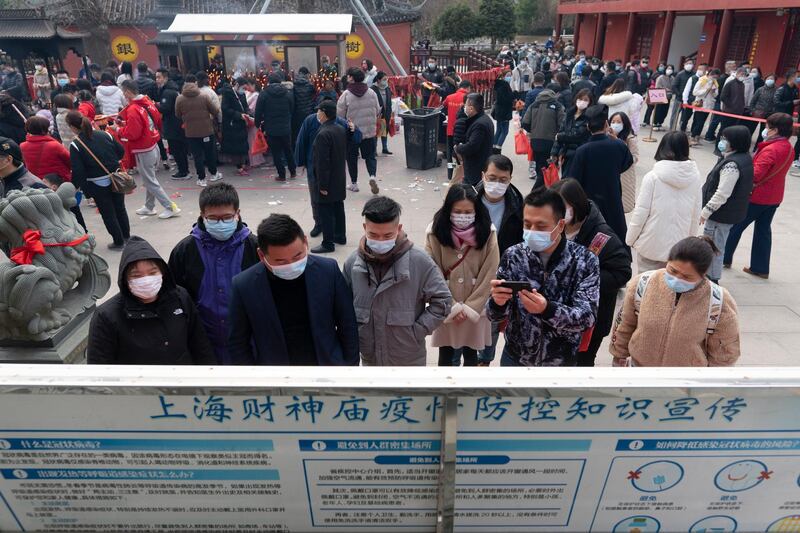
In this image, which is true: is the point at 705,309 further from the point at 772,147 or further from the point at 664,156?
the point at 772,147

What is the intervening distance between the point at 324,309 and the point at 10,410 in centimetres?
131

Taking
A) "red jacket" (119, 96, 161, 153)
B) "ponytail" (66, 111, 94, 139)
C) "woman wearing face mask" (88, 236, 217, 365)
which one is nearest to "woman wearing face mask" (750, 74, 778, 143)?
"red jacket" (119, 96, 161, 153)

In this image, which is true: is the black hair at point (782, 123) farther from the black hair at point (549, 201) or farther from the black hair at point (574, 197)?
the black hair at point (549, 201)

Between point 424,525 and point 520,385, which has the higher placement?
point 520,385

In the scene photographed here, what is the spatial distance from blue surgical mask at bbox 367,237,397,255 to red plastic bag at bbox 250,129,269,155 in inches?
301

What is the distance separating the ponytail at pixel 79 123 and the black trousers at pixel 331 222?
2754 millimetres

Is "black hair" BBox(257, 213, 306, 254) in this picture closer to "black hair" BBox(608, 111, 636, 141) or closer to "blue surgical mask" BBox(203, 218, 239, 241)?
"blue surgical mask" BBox(203, 218, 239, 241)

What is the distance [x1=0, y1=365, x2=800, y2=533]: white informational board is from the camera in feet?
5.12

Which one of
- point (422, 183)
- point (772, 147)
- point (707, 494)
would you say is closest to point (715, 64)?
point (422, 183)

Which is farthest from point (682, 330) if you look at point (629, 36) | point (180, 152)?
point (629, 36)

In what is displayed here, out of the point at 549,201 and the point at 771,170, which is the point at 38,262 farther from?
the point at 771,170

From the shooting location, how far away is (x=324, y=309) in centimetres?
261

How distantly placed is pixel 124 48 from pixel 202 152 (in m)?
16.3

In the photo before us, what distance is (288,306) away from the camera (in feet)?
8.61
